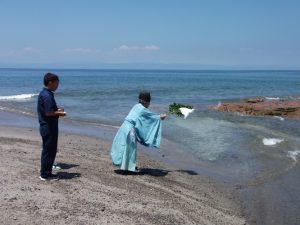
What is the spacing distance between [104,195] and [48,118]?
1.68 meters

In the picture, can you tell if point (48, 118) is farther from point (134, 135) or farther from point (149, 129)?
point (149, 129)

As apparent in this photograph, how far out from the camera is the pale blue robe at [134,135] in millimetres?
9273

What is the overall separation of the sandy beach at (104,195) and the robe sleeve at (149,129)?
0.71 m

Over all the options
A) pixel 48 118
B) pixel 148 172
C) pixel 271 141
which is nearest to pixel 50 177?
pixel 48 118

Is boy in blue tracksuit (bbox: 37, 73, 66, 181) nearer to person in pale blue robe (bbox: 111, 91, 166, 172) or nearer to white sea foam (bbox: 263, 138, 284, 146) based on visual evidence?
person in pale blue robe (bbox: 111, 91, 166, 172)

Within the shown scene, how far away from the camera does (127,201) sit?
Result: 735 cm

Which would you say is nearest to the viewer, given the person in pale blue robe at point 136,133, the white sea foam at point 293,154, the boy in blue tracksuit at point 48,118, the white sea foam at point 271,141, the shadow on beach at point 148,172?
the boy in blue tracksuit at point 48,118

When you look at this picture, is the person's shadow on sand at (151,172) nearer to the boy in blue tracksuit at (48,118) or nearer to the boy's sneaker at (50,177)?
the boy's sneaker at (50,177)

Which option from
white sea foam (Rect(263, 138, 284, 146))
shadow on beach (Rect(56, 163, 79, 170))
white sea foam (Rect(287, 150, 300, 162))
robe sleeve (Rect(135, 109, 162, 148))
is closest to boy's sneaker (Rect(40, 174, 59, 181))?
shadow on beach (Rect(56, 163, 79, 170))

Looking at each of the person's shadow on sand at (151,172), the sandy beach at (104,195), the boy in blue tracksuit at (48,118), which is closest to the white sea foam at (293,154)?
the person's shadow on sand at (151,172)

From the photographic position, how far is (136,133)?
30.8ft

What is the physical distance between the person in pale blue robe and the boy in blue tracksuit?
1525 mm

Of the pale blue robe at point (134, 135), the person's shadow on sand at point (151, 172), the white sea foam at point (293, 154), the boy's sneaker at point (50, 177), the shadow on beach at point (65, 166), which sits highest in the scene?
the pale blue robe at point (134, 135)

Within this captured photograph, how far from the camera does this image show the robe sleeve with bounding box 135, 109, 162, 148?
934 centimetres
